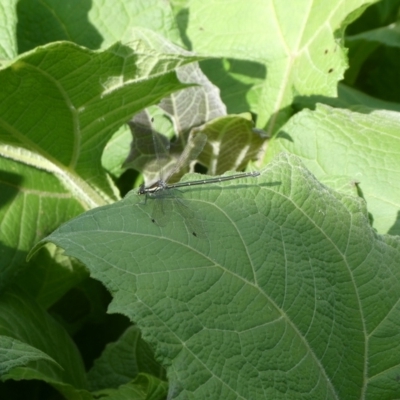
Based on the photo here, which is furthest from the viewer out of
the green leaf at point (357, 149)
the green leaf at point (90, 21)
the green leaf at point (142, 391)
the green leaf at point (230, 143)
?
the green leaf at point (90, 21)

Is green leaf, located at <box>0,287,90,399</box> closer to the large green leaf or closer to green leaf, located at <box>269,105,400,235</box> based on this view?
the large green leaf

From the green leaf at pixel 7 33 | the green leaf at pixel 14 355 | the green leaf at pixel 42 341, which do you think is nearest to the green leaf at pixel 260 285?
the green leaf at pixel 14 355

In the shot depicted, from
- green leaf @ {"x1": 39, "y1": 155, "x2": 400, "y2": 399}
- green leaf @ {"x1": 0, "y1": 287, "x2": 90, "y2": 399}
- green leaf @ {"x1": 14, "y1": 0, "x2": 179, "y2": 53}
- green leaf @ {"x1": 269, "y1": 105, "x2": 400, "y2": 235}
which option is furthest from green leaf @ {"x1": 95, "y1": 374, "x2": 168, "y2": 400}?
green leaf @ {"x1": 14, "y1": 0, "x2": 179, "y2": 53}

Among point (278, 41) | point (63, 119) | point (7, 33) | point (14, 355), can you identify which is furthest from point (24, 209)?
point (278, 41)

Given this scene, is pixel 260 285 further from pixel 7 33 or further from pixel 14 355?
pixel 7 33

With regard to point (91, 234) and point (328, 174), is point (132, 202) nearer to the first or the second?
point (91, 234)

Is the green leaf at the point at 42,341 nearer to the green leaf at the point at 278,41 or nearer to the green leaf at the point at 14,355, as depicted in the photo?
the green leaf at the point at 14,355

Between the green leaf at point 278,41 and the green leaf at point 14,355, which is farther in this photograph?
the green leaf at point 278,41
